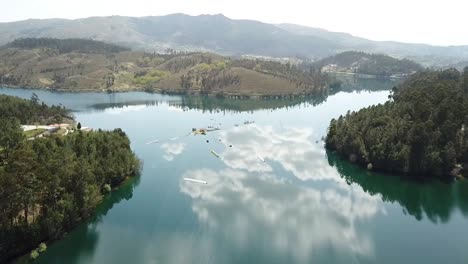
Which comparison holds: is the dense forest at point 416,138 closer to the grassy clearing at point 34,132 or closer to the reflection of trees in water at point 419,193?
the reflection of trees in water at point 419,193

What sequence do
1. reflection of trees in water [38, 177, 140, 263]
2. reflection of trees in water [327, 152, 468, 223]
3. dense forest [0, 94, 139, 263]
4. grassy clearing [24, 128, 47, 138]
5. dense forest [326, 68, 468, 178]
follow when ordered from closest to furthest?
dense forest [0, 94, 139, 263]
reflection of trees in water [38, 177, 140, 263]
reflection of trees in water [327, 152, 468, 223]
dense forest [326, 68, 468, 178]
grassy clearing [24, 128, 47, 138]

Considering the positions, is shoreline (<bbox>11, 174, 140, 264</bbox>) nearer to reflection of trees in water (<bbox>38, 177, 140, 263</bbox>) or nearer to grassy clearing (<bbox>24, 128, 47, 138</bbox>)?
reflection of trees in water (<bbox>38, 177, 140, 263</bbox>)

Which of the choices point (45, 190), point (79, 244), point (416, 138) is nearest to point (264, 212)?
point (79, 244)

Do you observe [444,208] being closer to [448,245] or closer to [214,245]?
[448,245]

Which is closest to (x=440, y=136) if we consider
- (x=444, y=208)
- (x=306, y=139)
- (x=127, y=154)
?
(x=444, y=208)

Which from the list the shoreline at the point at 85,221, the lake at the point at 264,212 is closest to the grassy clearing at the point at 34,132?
the lake at the point at 264,212

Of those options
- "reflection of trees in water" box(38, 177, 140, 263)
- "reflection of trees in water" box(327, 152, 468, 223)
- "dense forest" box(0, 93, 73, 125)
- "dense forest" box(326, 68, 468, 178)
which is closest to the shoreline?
"reflection of trees in water" box(38, 177, 140, 263)
